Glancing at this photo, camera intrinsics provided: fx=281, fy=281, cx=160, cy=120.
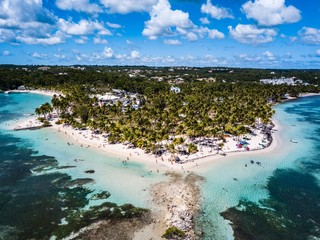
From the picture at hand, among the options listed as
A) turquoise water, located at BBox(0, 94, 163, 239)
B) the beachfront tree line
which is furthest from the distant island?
turquoise water, located at BBox(0, 94, 163, 239)

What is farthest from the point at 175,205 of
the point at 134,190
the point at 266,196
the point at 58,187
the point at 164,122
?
the point at 164,122

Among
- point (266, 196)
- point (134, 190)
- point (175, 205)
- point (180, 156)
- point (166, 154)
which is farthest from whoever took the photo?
point (166, 154)

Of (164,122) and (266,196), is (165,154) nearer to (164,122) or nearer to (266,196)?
(164,122)

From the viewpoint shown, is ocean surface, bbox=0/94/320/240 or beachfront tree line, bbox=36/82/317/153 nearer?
ocean surface, bbox=0/94/320/240

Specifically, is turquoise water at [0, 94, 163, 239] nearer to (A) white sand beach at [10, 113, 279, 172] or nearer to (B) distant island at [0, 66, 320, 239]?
(A) white sand beach at [10, 113, 279, 172]

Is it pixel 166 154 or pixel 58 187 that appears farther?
pixel 166 154

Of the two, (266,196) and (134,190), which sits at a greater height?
(134,190)

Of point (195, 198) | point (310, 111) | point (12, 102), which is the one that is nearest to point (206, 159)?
point (195, 198)
